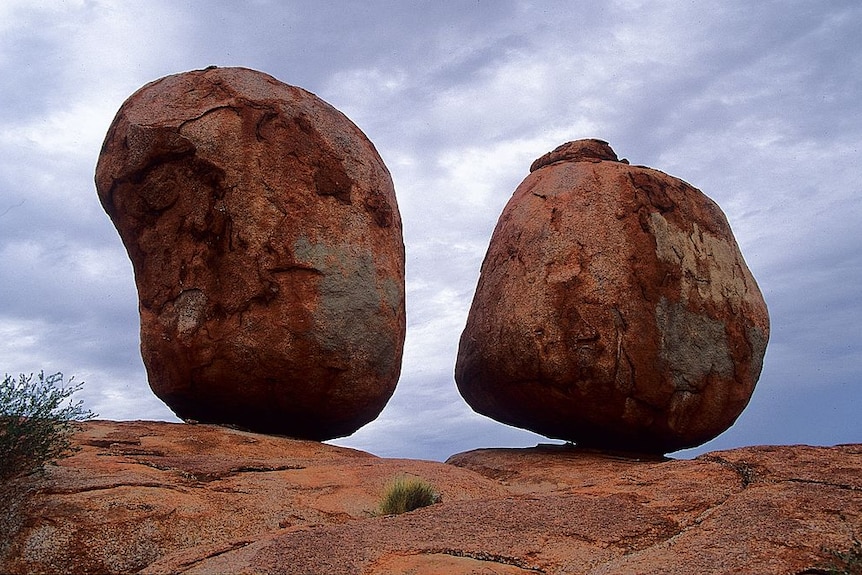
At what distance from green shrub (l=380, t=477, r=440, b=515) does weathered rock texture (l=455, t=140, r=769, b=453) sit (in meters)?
3.60

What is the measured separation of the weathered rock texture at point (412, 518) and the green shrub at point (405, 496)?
16 cm

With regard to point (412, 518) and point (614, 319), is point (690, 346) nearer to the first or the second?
point (614, 319)

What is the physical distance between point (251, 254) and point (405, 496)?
356 cm

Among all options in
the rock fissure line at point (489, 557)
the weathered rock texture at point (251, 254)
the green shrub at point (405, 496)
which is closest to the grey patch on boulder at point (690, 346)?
the weathered rock texture at point (251, 254)

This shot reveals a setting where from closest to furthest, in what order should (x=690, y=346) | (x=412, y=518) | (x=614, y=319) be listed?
1. (x=412, y=518)
2. (x=614, y=319)
3. (x=690, y=346)

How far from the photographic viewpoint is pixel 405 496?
5.83m

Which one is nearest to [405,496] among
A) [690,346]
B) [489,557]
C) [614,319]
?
[489,557]

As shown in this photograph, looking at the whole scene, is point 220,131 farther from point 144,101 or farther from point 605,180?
point 605,180

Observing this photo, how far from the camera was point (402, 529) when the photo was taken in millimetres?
4832

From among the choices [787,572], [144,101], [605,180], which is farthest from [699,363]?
[144,101]

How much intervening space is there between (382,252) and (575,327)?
2.41m

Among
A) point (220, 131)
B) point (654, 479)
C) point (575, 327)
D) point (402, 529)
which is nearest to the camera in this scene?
point (402, 529)

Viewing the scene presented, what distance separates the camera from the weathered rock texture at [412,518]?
Answer: 427 cm

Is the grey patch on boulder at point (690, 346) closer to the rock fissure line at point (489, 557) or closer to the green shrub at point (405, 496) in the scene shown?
the green shrub at point (405, 496)
